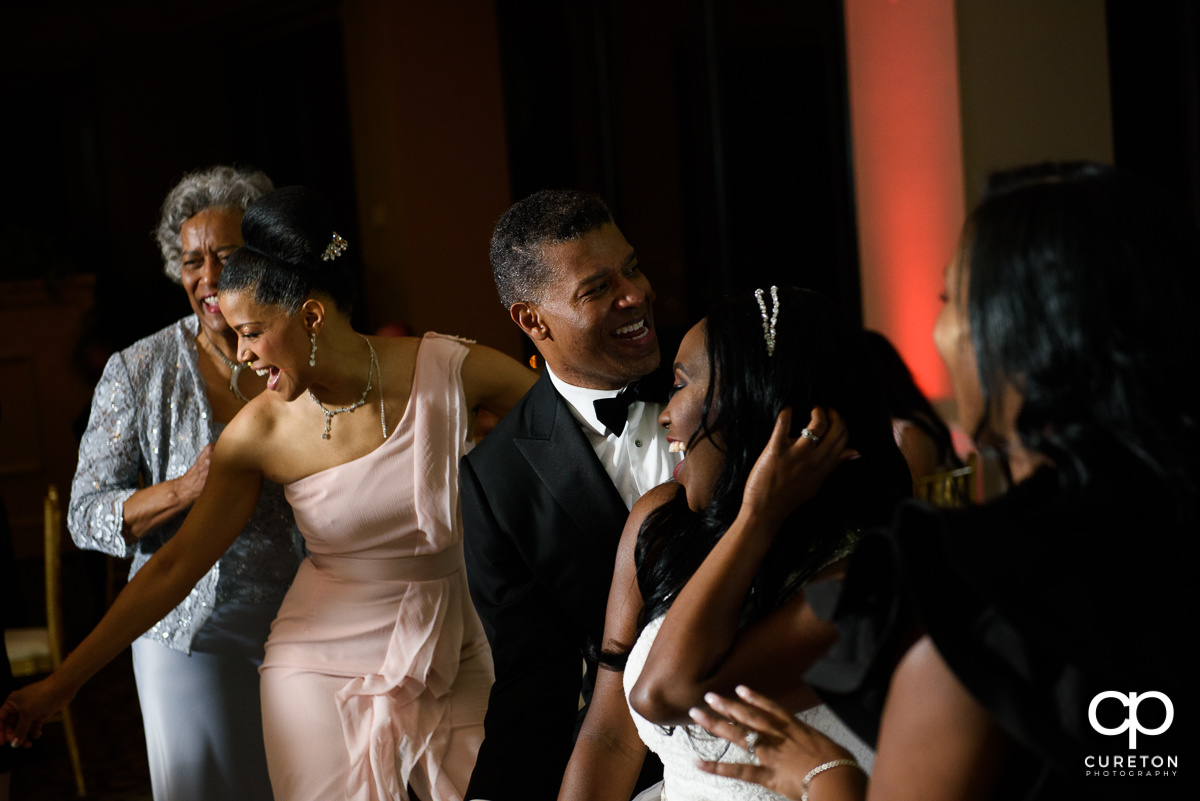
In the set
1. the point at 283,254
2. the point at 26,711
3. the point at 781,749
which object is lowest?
the point at 26,711

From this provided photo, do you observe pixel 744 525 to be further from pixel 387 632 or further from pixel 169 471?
pixel 169 471

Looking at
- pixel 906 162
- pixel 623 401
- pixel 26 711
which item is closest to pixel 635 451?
pixel 623 401

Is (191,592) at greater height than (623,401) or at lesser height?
lesser

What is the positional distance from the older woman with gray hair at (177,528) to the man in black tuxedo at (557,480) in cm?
87

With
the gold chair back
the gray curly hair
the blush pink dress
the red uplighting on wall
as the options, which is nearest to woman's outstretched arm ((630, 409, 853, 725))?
the blush pink dress

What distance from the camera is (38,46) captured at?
29.4 ft

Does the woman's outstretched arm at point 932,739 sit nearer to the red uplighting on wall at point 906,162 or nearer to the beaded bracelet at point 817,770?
the beaded bracelet at point 817,770

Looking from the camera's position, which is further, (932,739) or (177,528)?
(177,528)

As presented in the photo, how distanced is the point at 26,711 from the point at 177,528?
23.8 inches

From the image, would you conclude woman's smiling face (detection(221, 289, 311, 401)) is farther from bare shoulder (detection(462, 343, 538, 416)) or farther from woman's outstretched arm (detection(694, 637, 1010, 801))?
woman's outstretched arm (detection(694, 637, 1010, 801))

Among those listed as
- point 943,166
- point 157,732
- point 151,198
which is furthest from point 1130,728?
point 151,198

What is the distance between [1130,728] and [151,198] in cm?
925

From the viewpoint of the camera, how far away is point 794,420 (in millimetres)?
1607

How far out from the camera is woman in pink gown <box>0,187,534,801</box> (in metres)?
2.46
